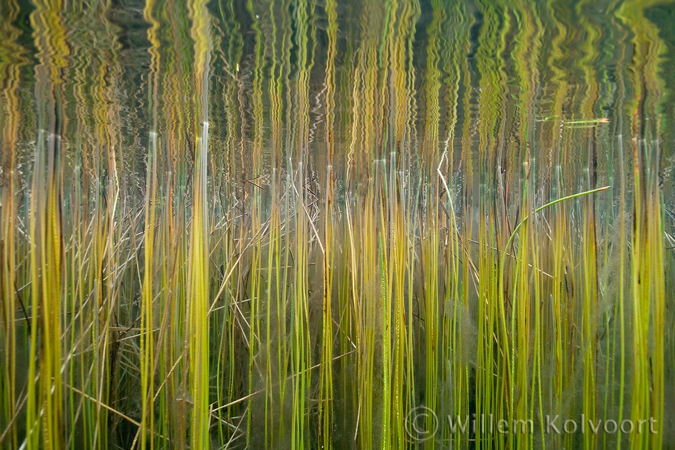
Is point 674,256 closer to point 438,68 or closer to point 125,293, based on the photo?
point 438,68

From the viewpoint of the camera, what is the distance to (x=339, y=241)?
3.42 meters

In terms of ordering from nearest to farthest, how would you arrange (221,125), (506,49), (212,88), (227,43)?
1. (227,43)
2. (506,49)
3. (212,88)
4. (221,125)

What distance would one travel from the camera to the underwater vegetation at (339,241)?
1732mm

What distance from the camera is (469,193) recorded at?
337cm

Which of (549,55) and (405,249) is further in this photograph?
(549,55)

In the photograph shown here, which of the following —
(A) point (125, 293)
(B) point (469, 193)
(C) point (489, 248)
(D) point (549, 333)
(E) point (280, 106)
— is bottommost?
(D) point (549, 333)

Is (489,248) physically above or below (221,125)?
below

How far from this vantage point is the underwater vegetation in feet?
5.68

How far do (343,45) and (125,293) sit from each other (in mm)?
2903

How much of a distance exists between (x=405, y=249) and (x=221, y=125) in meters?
2.24

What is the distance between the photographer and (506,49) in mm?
2195

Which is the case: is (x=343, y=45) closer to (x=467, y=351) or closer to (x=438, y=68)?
(x=438, y=68)

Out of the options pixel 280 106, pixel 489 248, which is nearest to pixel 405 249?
pixel 489 248

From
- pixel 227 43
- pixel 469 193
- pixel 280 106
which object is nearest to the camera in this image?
pixel 227 43
